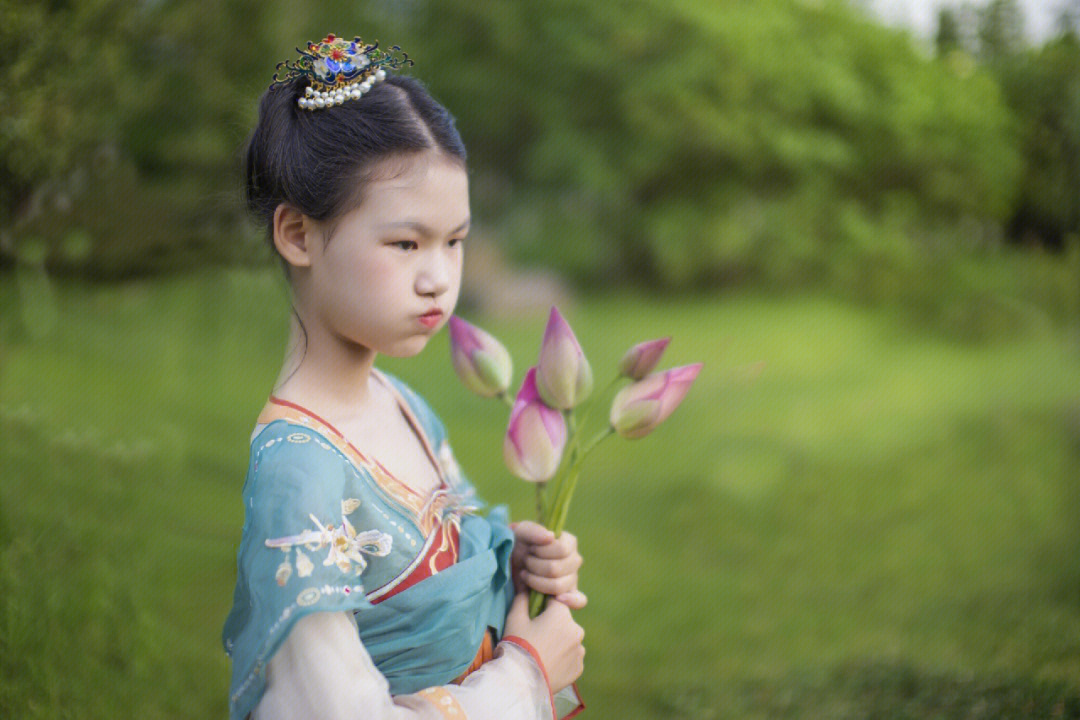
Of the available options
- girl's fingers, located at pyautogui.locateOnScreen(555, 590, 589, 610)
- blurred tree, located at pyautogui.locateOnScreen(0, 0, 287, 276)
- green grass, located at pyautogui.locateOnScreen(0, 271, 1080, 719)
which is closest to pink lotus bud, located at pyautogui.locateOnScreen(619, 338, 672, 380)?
girl's fingers, located at pyautogui.locateOnScreen(555, 590, 589, 610)

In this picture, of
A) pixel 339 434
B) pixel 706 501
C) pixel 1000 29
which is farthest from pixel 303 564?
pixel 1000 29

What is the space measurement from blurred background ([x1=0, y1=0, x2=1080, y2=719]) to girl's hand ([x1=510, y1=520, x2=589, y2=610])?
2.57ft

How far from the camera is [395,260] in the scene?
2.80ft

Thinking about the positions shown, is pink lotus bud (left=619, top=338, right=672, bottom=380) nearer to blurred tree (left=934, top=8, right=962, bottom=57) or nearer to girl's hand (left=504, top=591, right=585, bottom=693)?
girl's hand (left=504, top=591, right=585, bottom=693)

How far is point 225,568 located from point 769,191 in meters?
1.71

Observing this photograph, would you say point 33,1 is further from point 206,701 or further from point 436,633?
point 436,633

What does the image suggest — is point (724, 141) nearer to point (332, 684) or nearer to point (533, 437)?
point (533, 437)

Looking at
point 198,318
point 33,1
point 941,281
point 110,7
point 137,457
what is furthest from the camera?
point 941,281

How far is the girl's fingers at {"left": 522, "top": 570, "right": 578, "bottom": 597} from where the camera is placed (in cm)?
97

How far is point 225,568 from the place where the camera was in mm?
1945

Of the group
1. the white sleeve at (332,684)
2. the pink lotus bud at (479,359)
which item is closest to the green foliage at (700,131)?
the pink lotus bud at (479,359)

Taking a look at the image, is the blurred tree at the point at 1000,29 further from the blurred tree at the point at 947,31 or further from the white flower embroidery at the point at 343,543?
the white flower embroidery at the point at 343,543

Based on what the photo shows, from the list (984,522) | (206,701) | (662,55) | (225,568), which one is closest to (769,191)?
(662,55)

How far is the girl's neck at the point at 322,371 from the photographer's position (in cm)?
91
